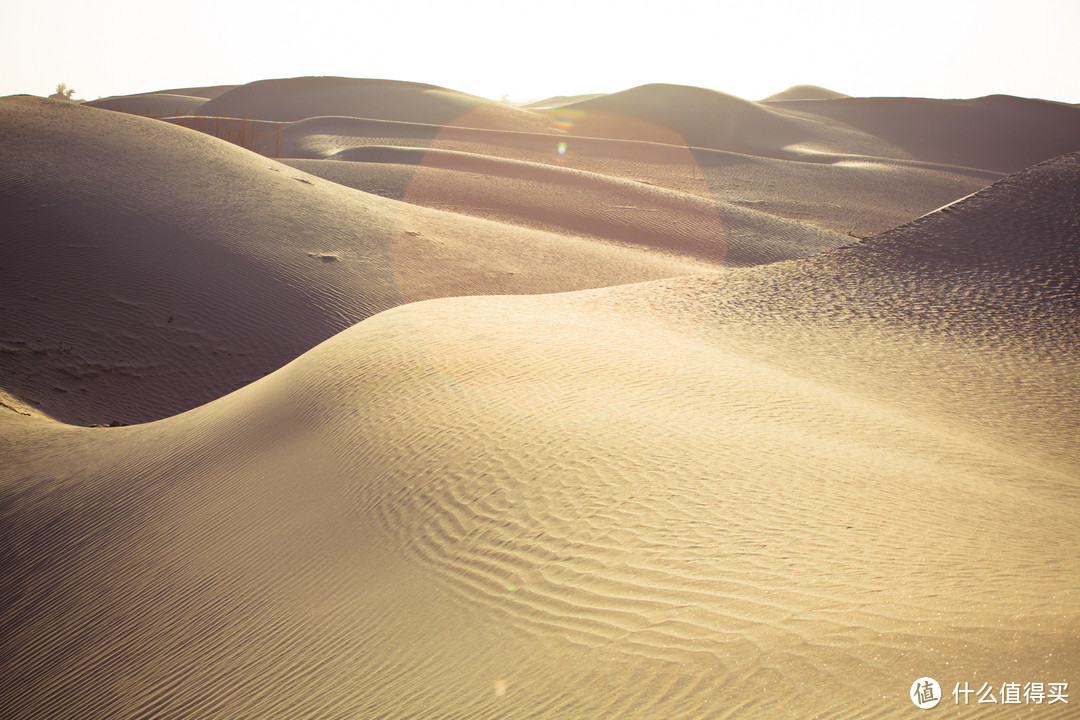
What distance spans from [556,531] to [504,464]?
0.88m

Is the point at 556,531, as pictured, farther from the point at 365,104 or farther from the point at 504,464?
the point at 365,104

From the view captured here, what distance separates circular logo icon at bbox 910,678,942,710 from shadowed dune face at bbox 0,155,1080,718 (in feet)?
0.14

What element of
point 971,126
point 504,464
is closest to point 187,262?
point 504,464

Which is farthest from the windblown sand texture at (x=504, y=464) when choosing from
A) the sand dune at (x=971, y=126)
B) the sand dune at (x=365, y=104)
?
the sand dune at (x=971, y=126)

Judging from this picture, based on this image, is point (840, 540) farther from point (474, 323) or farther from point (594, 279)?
point (594, 279)

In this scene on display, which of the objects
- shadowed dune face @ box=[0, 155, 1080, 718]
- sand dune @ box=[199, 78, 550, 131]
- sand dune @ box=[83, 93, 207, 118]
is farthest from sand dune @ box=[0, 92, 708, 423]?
sand dune @ box=[83, 93, 207, 118]

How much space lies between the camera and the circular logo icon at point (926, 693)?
228cm

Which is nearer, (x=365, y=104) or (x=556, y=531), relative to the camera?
(x=556, y=531)

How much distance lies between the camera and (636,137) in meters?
46.2

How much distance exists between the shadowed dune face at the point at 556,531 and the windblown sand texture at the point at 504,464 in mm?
24

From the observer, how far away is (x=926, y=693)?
2322mm

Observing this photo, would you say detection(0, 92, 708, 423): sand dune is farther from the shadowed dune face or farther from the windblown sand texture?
the shadowed dune face

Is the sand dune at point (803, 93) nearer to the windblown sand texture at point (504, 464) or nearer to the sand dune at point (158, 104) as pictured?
the sand dune at point (158, 104)

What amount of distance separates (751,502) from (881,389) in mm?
4058
